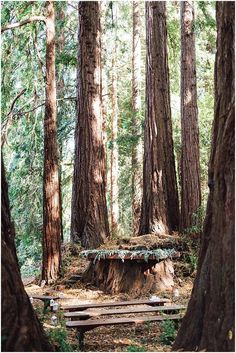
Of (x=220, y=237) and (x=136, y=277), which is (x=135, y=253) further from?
(x=220, y=237)

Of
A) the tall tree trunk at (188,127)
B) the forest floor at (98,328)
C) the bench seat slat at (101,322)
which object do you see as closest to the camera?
the forest floor at (98,328)

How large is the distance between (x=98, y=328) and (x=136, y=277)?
222 centimetres

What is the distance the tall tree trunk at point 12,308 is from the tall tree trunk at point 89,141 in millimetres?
7957

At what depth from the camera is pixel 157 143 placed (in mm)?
12617

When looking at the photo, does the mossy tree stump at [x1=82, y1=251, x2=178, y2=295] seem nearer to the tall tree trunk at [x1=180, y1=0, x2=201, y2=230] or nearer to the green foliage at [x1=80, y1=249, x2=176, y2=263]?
the green foliage at [x1=80, y1=249, x2=176, y2=263]

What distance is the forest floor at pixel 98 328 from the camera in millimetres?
5793

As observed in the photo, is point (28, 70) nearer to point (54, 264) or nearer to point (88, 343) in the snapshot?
point (54, 264)

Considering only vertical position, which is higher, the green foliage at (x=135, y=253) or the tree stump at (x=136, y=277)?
the green foliage at (x=135, y=253)

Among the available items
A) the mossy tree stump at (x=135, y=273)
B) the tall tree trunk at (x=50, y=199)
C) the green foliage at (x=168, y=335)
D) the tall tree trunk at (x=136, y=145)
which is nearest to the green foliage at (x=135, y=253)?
the mossy tree stump at (x=135, y=273)

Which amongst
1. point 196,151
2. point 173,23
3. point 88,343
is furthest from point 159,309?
point 173,23

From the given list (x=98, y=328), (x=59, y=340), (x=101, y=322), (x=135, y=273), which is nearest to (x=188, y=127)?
(x=135, y=273)

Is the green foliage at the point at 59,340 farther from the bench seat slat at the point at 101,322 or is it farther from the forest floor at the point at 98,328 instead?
the bench seat slat at the point at 101,322

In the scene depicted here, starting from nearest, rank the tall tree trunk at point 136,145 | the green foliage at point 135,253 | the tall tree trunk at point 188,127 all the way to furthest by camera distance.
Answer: the green foliage at point 135,253
the tall tree trunk at point 188,127
the tall tree trunk at point 136,145

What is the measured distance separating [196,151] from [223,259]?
30.3 ft
